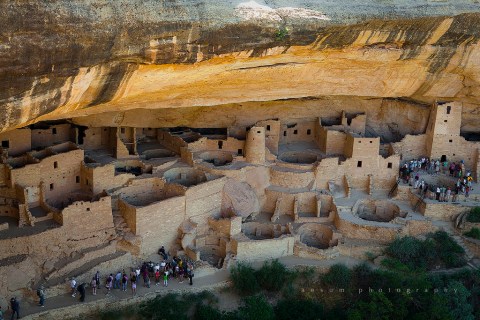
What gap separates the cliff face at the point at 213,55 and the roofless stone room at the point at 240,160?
39mm

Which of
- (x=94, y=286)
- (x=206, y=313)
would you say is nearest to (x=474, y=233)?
(x=206, y=313)

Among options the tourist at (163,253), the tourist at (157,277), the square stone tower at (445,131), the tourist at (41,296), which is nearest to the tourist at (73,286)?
the tourist at (41,296)

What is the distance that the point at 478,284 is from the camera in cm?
1402

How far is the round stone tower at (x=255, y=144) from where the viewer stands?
1570cm

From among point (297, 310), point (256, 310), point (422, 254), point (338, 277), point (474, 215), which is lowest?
point (297, 310)

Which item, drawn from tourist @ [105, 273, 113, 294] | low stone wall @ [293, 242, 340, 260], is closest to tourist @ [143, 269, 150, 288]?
tourist @ [105, 273, 113, 294]

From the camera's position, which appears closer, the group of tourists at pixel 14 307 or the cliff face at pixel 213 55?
the cliff face at pixel 213 55

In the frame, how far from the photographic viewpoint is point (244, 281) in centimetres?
1355

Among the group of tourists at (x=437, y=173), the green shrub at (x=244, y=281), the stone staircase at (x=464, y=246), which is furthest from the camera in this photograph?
the group of tourists at (x=437, y=173)

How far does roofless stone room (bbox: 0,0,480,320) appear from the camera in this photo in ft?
34.2

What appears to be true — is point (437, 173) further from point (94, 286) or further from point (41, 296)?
point (41, 296)

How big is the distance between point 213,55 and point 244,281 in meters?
4.73

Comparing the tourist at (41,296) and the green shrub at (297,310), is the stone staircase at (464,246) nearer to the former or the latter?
the green shrub at (297,310)

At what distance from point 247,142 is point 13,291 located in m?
6.24
